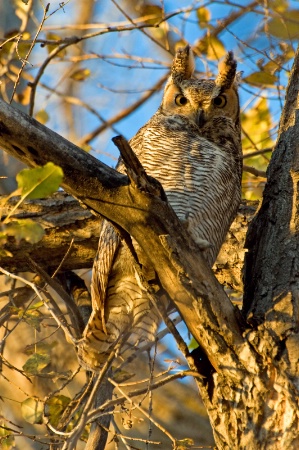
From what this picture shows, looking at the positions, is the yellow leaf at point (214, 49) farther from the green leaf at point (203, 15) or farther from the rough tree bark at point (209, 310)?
the rough tree bark at point (209, 310)

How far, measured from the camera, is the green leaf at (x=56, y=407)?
2379 mm

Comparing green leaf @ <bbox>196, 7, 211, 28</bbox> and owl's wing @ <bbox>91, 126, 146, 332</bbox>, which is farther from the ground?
green leaf @ <bbox>196, 7, 211, 28</bbox>

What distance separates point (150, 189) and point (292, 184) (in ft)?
2.30

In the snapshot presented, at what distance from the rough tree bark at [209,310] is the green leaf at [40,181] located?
29 centimetres

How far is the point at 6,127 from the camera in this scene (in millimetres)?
1664

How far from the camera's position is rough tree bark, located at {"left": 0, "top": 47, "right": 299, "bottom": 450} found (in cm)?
Result: 168

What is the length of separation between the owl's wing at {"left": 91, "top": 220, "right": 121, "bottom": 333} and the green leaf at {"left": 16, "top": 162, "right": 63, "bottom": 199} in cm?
94

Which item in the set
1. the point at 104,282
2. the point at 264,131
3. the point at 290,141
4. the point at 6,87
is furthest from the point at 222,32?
the point at 104,282

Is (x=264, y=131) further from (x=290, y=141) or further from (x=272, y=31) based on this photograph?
(x=290, y=141)

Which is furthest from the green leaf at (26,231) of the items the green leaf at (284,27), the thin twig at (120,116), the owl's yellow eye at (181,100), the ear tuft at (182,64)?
the thin twig at (120,116)

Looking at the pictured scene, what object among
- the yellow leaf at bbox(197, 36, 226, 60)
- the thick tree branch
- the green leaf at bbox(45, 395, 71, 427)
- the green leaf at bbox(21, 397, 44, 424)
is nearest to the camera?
the thick tree branch

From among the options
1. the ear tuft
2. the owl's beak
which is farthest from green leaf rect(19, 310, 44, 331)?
the ear tuft

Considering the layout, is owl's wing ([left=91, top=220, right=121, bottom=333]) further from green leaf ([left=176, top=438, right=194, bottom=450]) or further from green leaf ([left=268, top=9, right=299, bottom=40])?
green leaf ([left=268, top=9, right=299, bottom=40])

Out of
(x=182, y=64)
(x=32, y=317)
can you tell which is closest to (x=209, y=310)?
(x=32, y=317)
